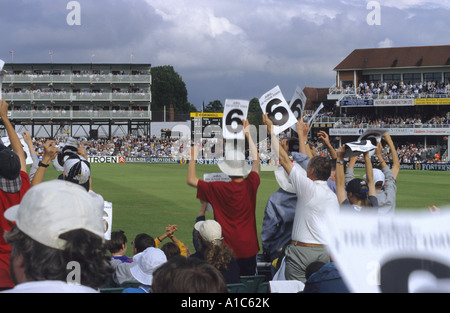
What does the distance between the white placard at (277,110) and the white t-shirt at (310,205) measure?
1.33 metres

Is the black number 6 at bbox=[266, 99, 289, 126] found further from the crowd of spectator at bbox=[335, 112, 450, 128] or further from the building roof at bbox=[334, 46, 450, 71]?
the building roof at bbox=[334, 46, 450, 71]

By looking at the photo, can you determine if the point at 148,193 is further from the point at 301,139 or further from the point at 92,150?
the point at 92,150

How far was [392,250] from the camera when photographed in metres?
2.02

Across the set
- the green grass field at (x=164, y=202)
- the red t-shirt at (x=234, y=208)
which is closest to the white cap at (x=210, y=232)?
the red t-shirt at (x=234, y=208)

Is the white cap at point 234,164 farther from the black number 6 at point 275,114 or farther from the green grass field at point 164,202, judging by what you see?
the green grass field at point 164,202

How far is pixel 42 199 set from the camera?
7.51 ft

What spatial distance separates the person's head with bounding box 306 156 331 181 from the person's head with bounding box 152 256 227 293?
10.4ft

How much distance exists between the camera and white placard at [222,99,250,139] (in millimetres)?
6211

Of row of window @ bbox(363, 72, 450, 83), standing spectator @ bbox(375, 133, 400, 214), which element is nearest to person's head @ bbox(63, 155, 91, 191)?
standing spectator @ bbox(375, 133, 400, 214)

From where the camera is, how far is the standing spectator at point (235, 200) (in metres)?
5.88

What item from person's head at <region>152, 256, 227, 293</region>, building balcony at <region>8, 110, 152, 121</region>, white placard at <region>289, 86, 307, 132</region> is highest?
building balcony at <region>8, 110, 152, 121</region>

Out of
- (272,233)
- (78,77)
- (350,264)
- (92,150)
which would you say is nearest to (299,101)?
(272,233)

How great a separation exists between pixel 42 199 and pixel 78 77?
90.9 metres

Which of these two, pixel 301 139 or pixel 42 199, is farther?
pixel 301 139
